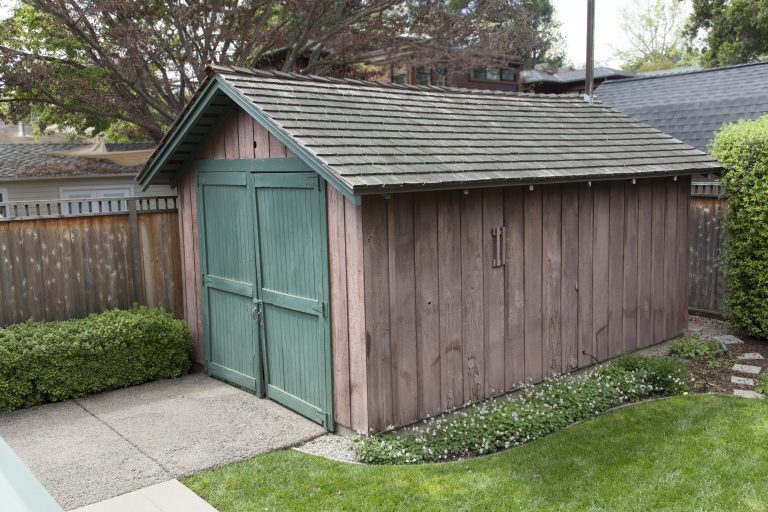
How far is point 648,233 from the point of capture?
895cm

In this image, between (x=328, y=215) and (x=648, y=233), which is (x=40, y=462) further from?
(x=648, y=233)

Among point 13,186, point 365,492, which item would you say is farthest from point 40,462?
point 13,186

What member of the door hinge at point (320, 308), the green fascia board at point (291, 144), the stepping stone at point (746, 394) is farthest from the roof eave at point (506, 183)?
the stepping stone at point (746, 394)

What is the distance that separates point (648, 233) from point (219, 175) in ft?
17.7

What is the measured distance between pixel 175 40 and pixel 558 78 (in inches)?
902

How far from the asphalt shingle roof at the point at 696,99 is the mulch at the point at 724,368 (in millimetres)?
5054

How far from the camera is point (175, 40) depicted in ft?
50.2

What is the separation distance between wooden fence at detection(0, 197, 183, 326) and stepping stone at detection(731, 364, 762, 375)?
6927mm

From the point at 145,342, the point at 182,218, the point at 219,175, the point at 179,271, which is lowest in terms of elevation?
the point at 145,342

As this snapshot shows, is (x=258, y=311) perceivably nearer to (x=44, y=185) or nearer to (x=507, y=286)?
(x=507, y=286)

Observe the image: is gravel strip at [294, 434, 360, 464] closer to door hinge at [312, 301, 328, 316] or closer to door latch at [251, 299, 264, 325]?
door hinge at [312, 301, 328, 316]

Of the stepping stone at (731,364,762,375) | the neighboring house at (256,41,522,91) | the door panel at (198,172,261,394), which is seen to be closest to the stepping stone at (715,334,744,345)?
the stepping stone at (731,364,762,375)

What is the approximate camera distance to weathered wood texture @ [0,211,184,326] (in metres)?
7.75

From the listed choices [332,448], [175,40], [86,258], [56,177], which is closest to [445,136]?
[332,448]
